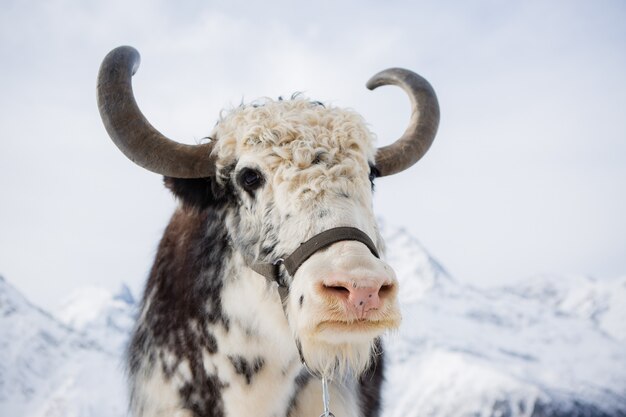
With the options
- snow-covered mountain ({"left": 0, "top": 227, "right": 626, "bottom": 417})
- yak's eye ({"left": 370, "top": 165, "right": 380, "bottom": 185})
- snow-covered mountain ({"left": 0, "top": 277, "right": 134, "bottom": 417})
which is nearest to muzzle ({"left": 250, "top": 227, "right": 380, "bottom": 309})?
yak's eye ({"left": 370, "top": 165, "right": 380, "bottom": 185})

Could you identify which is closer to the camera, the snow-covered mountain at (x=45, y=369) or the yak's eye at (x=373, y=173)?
the yak's eye at (x=373, y=173)

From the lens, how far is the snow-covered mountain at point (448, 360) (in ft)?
216

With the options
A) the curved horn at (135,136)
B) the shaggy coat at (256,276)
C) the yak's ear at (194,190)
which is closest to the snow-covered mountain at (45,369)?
the shaggy coat at (256,276)

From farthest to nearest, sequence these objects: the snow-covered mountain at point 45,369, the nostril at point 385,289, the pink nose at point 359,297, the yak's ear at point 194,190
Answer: the snow-covered mountain at point 45,369 < the yak's ear at point 194,190 < the nostril at point 385,289 < the pink nose at point 359,297

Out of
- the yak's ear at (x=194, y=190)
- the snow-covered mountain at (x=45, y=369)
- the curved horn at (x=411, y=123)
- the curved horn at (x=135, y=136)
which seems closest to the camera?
the curved horn at (x=135, y=136)

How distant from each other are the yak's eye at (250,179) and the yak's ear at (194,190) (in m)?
0.34

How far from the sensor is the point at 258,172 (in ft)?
9.38

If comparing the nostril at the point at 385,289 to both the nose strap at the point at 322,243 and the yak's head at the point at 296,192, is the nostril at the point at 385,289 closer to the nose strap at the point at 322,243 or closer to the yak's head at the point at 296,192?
the yak's head at the point at 296,192

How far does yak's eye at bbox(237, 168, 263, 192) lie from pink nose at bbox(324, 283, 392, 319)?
94 cm

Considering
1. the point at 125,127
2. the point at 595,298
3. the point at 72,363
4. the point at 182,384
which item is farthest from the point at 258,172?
the point at 595,298

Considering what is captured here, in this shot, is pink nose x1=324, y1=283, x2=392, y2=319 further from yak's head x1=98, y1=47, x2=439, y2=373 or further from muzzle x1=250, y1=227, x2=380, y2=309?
muzzle x1=250, y1=227, x2=380, y2=309

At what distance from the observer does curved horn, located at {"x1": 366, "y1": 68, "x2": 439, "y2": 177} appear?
12.6 ft

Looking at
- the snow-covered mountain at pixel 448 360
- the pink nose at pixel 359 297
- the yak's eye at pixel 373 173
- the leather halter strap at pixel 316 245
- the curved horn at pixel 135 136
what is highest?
the snow-covered mountain at pixel 448 360

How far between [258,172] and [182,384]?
1383mm
